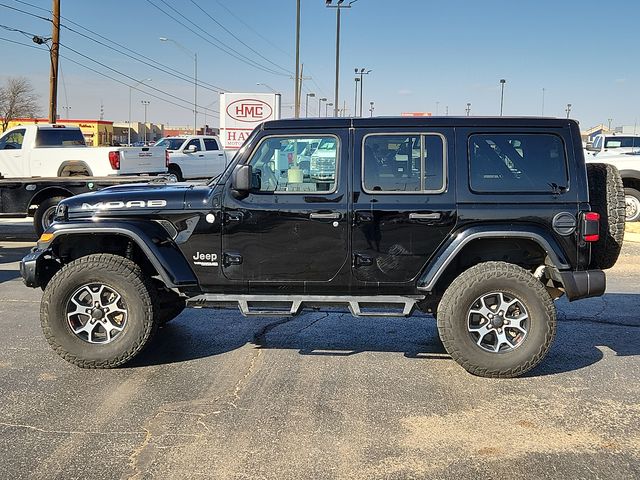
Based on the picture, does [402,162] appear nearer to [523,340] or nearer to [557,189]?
[557,189]

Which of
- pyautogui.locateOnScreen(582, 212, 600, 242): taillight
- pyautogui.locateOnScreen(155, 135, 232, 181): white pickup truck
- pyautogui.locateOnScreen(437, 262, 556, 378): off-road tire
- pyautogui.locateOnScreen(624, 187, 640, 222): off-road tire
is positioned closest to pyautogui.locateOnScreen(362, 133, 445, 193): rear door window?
pyautogui.locateOnScreen(437, 262, 556, 378): off-road tire

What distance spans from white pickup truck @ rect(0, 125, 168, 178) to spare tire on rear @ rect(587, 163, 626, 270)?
40.1 ft

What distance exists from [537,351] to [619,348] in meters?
1.44

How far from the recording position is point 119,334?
507 cm

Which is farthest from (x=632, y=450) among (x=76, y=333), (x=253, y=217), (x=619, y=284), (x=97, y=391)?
(x=619, y=284)

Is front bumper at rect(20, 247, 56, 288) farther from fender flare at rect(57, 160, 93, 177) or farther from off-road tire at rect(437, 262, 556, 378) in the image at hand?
Result: fender flare at rect(57, 160, 93, 177)

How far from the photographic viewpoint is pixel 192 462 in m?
3.53

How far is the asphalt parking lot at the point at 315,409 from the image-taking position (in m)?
3.53

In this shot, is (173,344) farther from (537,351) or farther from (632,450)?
(632,450)

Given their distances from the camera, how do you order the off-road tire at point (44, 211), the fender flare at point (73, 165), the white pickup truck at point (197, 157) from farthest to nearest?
the white pickup truck at point (197, 157), the fender flare at point (73, 165), the off-road tire at point (44, 211)

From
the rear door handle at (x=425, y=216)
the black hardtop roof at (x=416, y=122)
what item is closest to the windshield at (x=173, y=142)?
the black hardtop roof at (x=416, y=122)

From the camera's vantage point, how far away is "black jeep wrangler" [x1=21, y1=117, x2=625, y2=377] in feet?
16.1

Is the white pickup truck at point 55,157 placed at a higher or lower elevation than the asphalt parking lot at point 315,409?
higher

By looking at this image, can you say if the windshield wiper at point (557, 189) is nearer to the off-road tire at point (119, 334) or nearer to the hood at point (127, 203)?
the hood at point (127, 203)
